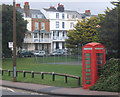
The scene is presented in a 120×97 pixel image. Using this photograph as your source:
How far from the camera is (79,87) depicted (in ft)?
49.8

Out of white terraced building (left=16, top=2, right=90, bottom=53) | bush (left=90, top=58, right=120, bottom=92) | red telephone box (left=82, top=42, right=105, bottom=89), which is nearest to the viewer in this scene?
bush (left=90, top=58, right=120, bottom=92)

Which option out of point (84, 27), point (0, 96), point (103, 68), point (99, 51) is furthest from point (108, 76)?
point (84, 27)

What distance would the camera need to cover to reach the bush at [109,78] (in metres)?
13.1

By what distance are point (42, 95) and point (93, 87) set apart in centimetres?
279

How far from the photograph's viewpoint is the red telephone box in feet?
46.0

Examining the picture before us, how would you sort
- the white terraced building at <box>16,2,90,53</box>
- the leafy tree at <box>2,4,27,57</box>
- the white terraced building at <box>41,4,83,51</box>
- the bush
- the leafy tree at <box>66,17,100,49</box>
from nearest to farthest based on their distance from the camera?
the bush < the leafy tree at <box>2,4,27,57</box> < the leafy tree at <box>66,17,100,49</box> < the white terraced building at <box>16,2,90,53</box> < the white terraced building at <box>41,4,83,51</box>

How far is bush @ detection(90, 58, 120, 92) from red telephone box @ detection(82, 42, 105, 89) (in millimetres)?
365

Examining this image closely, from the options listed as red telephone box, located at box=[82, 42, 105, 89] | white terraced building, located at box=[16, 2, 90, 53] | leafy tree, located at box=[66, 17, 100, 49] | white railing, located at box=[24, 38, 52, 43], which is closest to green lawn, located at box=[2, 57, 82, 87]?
red telephone box, located at box=[82, 42, 105, 89]

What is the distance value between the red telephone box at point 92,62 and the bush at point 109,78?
1.20 feet

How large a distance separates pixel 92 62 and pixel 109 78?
1277mm

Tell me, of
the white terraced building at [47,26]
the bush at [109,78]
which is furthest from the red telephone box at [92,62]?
the white terraced building at [47,26]

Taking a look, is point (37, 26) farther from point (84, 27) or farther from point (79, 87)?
point (79, 87)

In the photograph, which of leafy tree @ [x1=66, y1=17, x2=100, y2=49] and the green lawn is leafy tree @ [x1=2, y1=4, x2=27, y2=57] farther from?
leafy tree @ [x1=66, y1=17, x2=100, y2=49]

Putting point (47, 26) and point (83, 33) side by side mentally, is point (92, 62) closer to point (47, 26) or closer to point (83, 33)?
point (83, 33)
